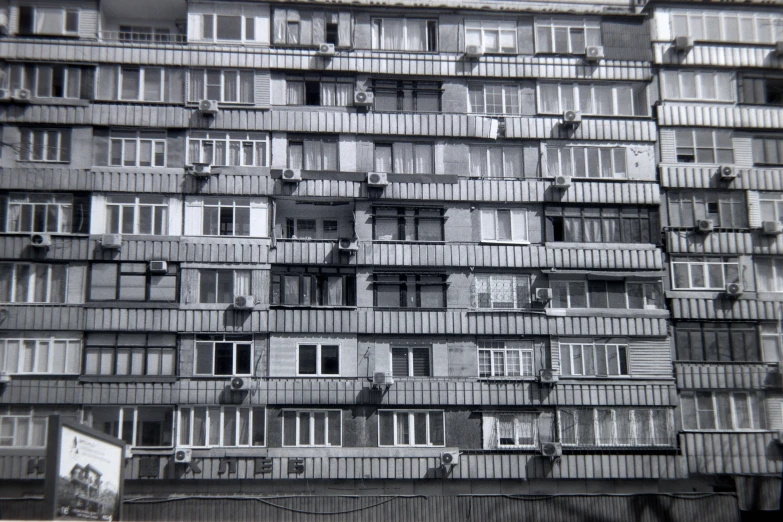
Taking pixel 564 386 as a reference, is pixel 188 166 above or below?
above

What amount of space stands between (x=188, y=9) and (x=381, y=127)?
8375 millimetres

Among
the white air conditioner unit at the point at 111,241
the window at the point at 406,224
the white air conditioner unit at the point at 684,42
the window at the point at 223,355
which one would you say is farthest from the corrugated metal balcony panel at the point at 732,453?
the white air conditioner unit at the point at 111,241

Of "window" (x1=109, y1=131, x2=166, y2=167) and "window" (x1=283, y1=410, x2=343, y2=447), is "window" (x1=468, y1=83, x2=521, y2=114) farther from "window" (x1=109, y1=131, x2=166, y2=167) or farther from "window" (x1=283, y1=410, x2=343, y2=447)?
"window" (x1=283, y1=410, x2=343, y2=447)

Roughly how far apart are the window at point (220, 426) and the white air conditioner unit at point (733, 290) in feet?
55.7

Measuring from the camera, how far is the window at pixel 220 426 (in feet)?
92.2

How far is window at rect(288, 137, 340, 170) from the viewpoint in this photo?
30.4 metres

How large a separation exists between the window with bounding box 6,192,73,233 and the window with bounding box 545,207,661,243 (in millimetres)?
17071

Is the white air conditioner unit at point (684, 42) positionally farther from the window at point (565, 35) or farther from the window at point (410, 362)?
the window at point (410, 362)

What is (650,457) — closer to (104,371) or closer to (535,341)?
(535,341)

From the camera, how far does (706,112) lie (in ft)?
105

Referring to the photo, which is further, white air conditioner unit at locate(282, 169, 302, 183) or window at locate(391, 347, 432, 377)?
white air conditioner unit at locate(282, 169, 302, 183)

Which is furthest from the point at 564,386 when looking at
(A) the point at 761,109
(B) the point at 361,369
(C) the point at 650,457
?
(A) the point at 761,109

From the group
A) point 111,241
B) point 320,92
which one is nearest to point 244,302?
point 111,241

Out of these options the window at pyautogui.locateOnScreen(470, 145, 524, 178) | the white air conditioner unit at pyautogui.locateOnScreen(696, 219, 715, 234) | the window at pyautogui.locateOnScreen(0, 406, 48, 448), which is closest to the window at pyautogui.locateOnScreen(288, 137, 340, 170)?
the window at pyautogui.locateOnScreen(470, 145, 524, 178)
